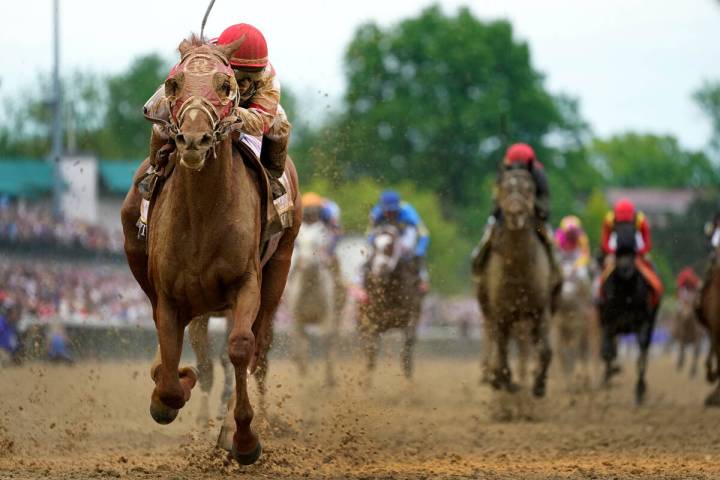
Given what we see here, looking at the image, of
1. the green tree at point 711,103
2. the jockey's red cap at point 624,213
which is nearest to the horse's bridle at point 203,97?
the jockey's red cap at point 624,213

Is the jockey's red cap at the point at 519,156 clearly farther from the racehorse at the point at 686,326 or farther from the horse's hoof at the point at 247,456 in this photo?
the racehorse at the point at 686,326

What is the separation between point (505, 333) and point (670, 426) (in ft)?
6.73

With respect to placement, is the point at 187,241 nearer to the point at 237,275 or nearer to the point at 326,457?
the point at 237,275

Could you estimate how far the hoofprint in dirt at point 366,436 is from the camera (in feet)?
28.3

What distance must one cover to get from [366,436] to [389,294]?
19.3ft

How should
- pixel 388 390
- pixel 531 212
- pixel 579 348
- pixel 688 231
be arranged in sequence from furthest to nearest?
pixel 688 231 → pixel 579 348 → pixel 388 390 → pixel 531 212

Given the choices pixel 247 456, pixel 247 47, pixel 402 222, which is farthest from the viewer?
pixel 402 222

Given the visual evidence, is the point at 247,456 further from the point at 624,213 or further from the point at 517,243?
the point at 624,213

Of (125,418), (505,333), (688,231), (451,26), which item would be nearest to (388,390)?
(505,333)

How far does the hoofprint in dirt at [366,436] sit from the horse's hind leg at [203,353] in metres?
0.22

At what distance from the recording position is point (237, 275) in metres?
7.88

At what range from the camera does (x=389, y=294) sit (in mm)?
16578

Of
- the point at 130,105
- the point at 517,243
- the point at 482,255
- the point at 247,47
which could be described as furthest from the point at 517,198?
the point at 130,105

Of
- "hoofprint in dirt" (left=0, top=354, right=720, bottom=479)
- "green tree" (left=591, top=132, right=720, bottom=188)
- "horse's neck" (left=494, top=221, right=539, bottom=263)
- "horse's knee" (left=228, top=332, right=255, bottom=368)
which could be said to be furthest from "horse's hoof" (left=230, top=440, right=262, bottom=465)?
"green tree" (left=591, top=132, right=720, bottom=188)
